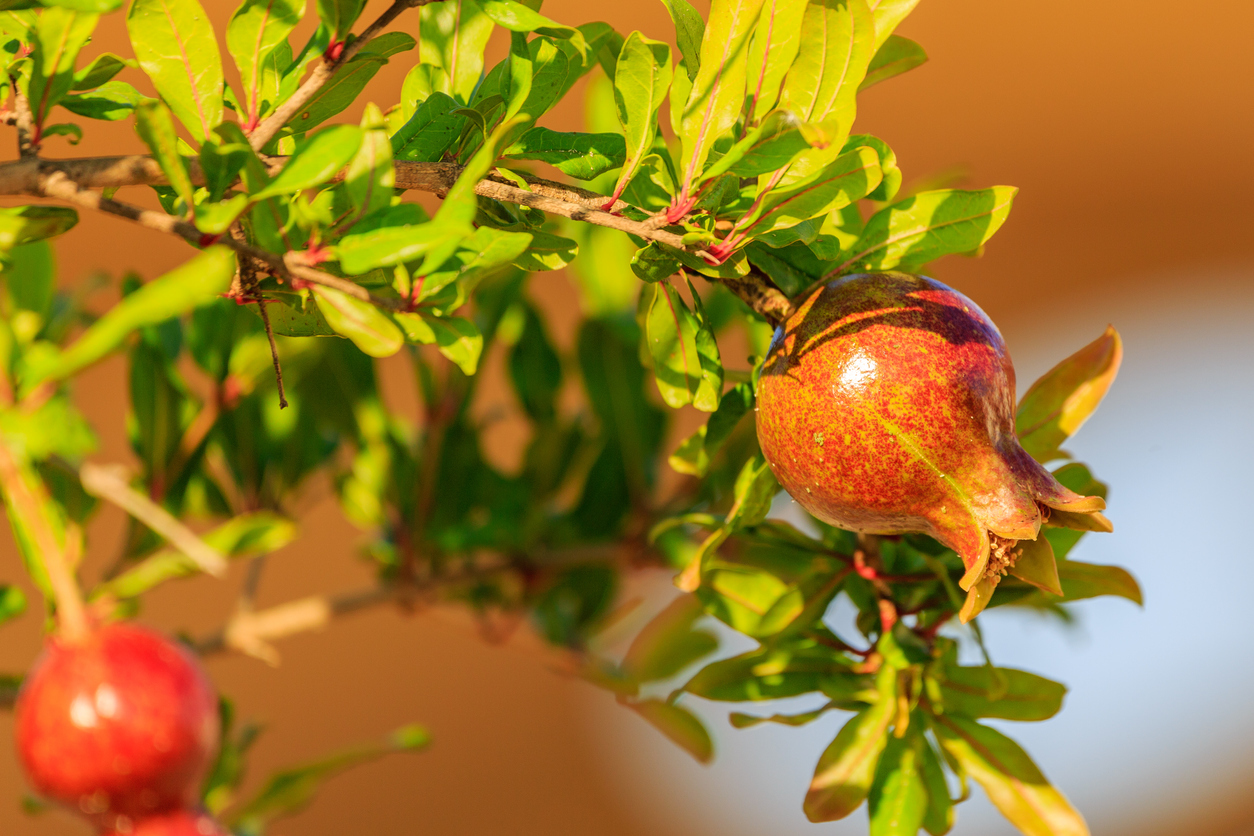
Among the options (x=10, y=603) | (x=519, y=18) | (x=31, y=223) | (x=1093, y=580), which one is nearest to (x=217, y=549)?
(x=10, y=603)

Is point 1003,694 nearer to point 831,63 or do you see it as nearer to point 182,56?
point 831,63

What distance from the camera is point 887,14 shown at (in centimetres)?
34

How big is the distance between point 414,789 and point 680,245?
1451 mm

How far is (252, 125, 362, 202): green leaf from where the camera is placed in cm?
27

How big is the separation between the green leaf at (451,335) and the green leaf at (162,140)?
7 centimetres

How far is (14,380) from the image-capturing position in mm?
328

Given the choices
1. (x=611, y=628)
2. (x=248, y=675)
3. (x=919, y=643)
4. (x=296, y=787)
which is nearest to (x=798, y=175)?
(x=919, y=643)

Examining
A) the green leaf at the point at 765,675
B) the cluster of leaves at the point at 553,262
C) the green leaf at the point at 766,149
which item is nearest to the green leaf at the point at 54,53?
the cluster of leaves at the point at 553,262

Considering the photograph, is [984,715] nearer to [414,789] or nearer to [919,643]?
[919,643]

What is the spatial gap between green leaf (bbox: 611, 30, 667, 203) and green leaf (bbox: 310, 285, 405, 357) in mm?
99

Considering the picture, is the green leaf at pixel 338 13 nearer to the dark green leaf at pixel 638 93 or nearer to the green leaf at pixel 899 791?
the dark green leaf at pixel 638 93

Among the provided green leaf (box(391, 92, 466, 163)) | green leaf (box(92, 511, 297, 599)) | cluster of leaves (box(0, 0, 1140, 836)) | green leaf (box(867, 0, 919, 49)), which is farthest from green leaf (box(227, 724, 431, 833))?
green leaf (box(867, 0, 919, 49))

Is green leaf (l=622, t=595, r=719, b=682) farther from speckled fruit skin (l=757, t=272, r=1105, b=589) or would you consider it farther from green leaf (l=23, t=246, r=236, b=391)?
green leaf (l=23, t=246, r=236, b=391)

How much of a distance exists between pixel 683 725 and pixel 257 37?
1.56 feet
